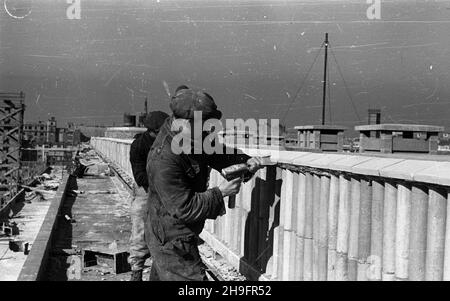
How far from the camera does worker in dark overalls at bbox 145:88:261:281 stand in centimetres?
377

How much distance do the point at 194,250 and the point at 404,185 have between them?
169 centimetres

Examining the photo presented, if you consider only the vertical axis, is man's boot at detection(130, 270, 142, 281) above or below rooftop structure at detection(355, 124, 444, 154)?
below

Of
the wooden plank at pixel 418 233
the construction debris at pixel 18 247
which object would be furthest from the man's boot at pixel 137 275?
the construction debris at pixel 18 247

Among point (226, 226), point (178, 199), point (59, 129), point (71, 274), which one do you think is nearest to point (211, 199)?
point (178, 199)

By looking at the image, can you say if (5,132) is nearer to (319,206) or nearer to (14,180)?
(14,180)

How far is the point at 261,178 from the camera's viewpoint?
545 centimetres

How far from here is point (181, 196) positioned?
375cm

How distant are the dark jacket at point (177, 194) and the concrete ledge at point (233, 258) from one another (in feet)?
5.00

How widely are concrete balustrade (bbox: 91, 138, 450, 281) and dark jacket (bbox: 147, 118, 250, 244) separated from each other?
2.93ft

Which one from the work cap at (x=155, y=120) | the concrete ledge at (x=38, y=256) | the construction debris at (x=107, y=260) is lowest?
the construction debris at (x=107, y=260)

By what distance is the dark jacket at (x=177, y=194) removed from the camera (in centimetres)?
376

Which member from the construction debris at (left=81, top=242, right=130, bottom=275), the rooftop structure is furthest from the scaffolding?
the construction debris at (left=81, top=242, right=130, bottom=275)

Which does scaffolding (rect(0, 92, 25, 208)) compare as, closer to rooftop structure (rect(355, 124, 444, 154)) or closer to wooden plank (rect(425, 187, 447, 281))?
rooftop structure (rect(355, 124, 444, 154))

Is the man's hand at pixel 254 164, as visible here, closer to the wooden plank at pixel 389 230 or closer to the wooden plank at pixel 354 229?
the wooden plank at pixel 354 229
